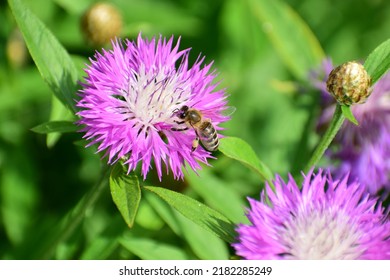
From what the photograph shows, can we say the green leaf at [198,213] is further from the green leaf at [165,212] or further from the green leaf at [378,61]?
the green leaf at [378,61]

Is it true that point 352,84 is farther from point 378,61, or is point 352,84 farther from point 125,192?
point 125,192

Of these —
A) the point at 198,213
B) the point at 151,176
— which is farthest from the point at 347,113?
the point at 151,176

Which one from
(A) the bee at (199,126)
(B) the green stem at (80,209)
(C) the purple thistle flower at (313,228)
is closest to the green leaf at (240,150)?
(A) the bee at (199,126)

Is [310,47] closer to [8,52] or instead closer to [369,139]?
[369,139]

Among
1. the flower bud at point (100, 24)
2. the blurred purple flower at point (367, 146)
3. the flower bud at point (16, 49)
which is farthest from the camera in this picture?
the flower bud at point (16, 49)

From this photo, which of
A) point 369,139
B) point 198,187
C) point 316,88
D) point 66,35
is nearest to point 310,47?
point 316,88

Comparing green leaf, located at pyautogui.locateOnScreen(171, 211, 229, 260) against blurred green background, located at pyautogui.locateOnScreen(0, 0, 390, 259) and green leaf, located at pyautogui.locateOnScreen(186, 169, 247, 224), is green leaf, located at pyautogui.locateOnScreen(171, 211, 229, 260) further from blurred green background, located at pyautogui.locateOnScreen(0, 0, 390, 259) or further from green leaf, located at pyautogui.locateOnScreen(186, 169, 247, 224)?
green leaf, located at pyautogui.locateOnScreen(186, 169, 247, 224)

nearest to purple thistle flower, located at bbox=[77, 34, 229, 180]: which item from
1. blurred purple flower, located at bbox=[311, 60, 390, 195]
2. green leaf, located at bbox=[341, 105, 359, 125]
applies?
green leaf, located at bbox=[341, 105, 359, 125]

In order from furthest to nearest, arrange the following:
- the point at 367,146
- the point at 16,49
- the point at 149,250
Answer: the point at 16,49 → the point at 367,146 → the point at 149,250
